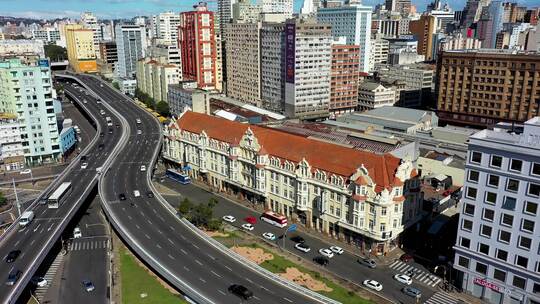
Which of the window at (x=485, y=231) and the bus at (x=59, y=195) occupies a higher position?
the window at (x=485, y=231)

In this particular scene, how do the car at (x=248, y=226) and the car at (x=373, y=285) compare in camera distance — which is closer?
the car at (x=373, y=285)

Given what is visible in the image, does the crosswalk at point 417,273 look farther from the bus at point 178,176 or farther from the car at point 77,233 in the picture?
the car at point 77,233

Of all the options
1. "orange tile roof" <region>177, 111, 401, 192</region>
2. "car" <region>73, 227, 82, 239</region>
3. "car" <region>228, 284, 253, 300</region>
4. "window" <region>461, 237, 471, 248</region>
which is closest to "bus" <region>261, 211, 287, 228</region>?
"orange tile roof" <region>177, 111, 401, 192</region>

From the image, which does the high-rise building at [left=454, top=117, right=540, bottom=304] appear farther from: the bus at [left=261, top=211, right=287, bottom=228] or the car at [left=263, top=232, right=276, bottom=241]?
the bus at [left=261, top=211, right=287, bottom=228]

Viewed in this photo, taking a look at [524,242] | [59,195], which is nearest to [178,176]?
[59,195]

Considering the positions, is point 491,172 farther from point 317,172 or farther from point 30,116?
point 30,116

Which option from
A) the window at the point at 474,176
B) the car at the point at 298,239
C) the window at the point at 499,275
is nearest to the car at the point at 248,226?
the car at the point at 298,239
